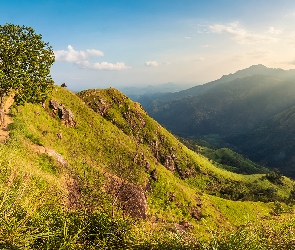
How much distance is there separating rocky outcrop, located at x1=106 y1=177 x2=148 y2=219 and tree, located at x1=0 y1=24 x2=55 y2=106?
790 inches

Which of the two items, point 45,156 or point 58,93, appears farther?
point 58,93

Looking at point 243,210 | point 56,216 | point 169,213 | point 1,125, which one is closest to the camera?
point 56,216

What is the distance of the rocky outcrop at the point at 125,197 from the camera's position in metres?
13.9

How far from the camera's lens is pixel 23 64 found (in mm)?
36031

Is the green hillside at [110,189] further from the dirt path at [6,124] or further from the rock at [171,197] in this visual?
the dirt path at [6,124]

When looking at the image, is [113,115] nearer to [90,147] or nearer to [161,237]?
[90,147]

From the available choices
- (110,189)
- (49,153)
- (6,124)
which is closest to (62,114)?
(6,124)

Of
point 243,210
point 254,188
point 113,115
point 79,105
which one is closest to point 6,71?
point 79,105

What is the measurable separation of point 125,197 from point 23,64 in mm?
27141

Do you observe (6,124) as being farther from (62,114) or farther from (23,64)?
(62,114)

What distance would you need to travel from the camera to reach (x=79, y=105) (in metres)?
73.1

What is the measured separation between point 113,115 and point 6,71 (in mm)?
54761

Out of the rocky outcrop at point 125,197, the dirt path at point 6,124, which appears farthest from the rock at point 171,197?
the dirt path at point 6,124

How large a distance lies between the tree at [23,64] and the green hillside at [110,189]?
684 cm
